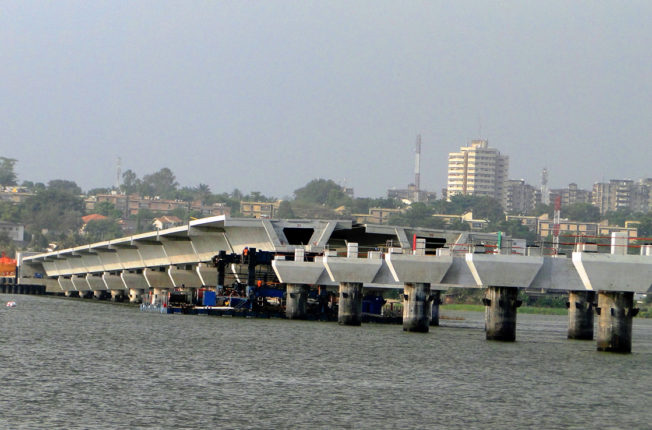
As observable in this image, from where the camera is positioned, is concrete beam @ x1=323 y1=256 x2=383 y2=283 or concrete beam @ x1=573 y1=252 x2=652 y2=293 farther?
concrete beam @ x1=323 y1=256 x2=383 y2=283

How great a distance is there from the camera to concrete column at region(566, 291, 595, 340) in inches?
3027

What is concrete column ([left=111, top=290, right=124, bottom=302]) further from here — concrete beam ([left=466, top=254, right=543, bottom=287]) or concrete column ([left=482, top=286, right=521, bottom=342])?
concrete beam ([left=466, top=254, right=543, bottom=287])

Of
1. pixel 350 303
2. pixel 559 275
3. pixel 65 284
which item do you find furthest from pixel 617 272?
pixel 65 284

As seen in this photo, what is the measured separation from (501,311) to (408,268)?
8.14 metres

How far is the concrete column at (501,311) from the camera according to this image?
214 feet

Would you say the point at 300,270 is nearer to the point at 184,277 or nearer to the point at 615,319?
the point at 615,319

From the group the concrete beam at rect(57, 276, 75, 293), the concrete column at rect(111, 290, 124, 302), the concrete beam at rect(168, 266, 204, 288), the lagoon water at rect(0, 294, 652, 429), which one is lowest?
the lagoon water at rect(0, 294, 652, 429)

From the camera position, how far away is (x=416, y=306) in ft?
243

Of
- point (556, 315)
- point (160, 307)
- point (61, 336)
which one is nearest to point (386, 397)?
point (61, 336)

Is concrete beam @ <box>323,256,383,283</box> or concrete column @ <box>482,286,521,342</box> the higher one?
concrete beam @ <box>323,256,383,283</box>

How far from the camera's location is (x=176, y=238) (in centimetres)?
11962

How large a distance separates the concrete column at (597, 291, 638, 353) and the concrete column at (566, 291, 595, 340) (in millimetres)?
17190

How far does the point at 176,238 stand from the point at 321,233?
1101 inches

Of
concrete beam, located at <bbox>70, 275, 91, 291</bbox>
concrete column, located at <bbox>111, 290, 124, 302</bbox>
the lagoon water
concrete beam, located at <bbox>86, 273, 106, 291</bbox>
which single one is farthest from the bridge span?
concrete beam, located at <bbox>70, 275, 91, 291</bbox>
